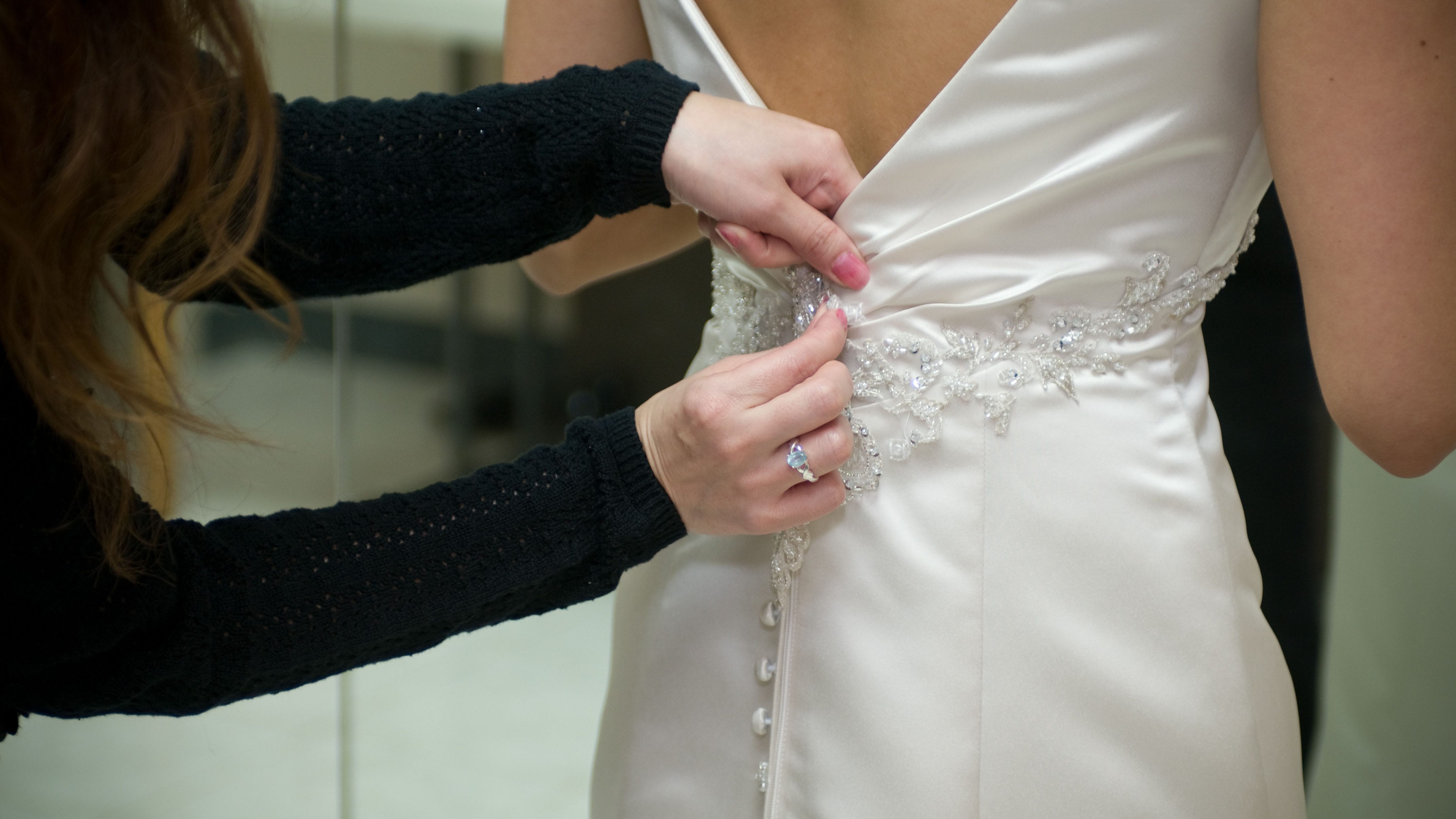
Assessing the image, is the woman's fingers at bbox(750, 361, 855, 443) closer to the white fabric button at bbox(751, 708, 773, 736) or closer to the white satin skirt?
the white satin skirt

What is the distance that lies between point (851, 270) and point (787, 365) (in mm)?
82

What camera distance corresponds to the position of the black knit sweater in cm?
63

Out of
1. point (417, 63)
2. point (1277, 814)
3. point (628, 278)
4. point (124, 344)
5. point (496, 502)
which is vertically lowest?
point (1277, 814)

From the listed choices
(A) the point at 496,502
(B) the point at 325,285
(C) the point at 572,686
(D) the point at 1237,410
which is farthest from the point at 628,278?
(A) the point at 496,502

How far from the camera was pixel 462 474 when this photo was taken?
2029 mm

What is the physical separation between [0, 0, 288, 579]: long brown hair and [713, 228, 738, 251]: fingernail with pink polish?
307 mm

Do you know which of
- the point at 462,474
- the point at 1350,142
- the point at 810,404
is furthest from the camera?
the point at 462,474

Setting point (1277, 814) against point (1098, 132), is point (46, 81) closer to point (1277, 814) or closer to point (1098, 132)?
point (1098, 132)

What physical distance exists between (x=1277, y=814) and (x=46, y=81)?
900mm

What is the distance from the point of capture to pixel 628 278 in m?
2.39

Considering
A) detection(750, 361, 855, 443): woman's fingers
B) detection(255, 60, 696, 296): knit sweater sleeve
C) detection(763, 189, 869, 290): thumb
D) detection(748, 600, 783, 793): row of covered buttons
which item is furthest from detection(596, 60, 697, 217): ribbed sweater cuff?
detection(748, 600, 783, 793): row of covered buttons

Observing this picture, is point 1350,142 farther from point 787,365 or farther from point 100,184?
point 100,184

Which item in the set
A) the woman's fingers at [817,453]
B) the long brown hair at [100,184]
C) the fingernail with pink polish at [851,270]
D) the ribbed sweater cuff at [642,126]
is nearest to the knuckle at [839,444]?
the woman's fingers at [817,453]

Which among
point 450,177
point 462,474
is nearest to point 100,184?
point 450,177
